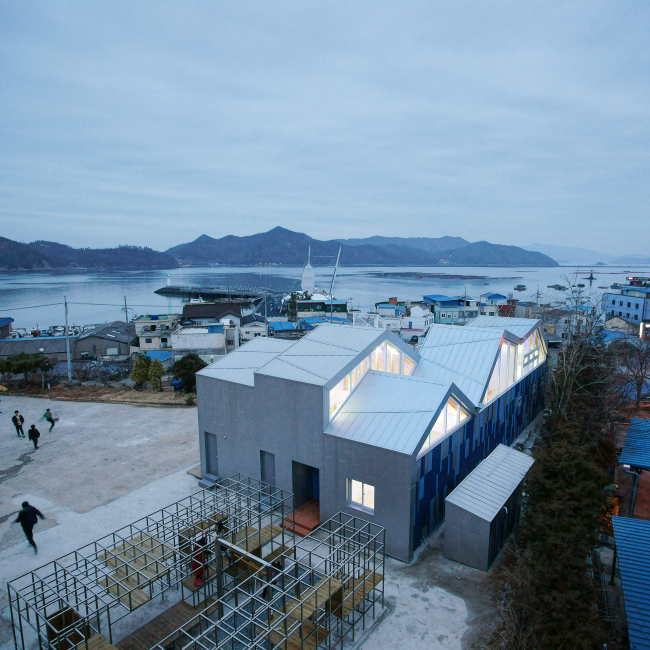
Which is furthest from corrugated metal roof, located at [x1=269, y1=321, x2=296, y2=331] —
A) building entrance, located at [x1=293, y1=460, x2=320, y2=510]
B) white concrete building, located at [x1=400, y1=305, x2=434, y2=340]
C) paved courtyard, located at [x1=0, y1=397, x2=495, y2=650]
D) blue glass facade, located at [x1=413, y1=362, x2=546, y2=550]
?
building entrance, located at [x1=293, y1=460, x2=320, y2=510]

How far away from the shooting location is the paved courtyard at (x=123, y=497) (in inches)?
330

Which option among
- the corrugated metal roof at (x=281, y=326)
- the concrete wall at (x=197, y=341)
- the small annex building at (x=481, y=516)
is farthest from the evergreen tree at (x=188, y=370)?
the corrugated metal roof at (x=281, y=326)

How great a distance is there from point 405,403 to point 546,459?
335 centimetres

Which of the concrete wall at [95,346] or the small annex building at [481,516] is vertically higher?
the small annex building at [481,516]

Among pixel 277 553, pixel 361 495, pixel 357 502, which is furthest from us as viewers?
pixel 357 502

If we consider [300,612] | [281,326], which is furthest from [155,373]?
[281,326]

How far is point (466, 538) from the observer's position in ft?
32.4

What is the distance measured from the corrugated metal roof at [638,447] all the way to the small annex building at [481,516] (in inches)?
109

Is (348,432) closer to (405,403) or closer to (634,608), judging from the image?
(405,403)

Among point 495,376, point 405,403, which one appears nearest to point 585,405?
point 495,376

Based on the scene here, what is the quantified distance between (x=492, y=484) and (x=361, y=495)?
328 centimetres

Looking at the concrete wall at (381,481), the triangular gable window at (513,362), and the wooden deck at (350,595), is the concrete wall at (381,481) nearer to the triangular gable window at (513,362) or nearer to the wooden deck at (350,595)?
the wooden deck at (350,595)

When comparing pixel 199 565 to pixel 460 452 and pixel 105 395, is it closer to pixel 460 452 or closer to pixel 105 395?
pixel 460 452

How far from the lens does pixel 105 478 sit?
14.2 metres
